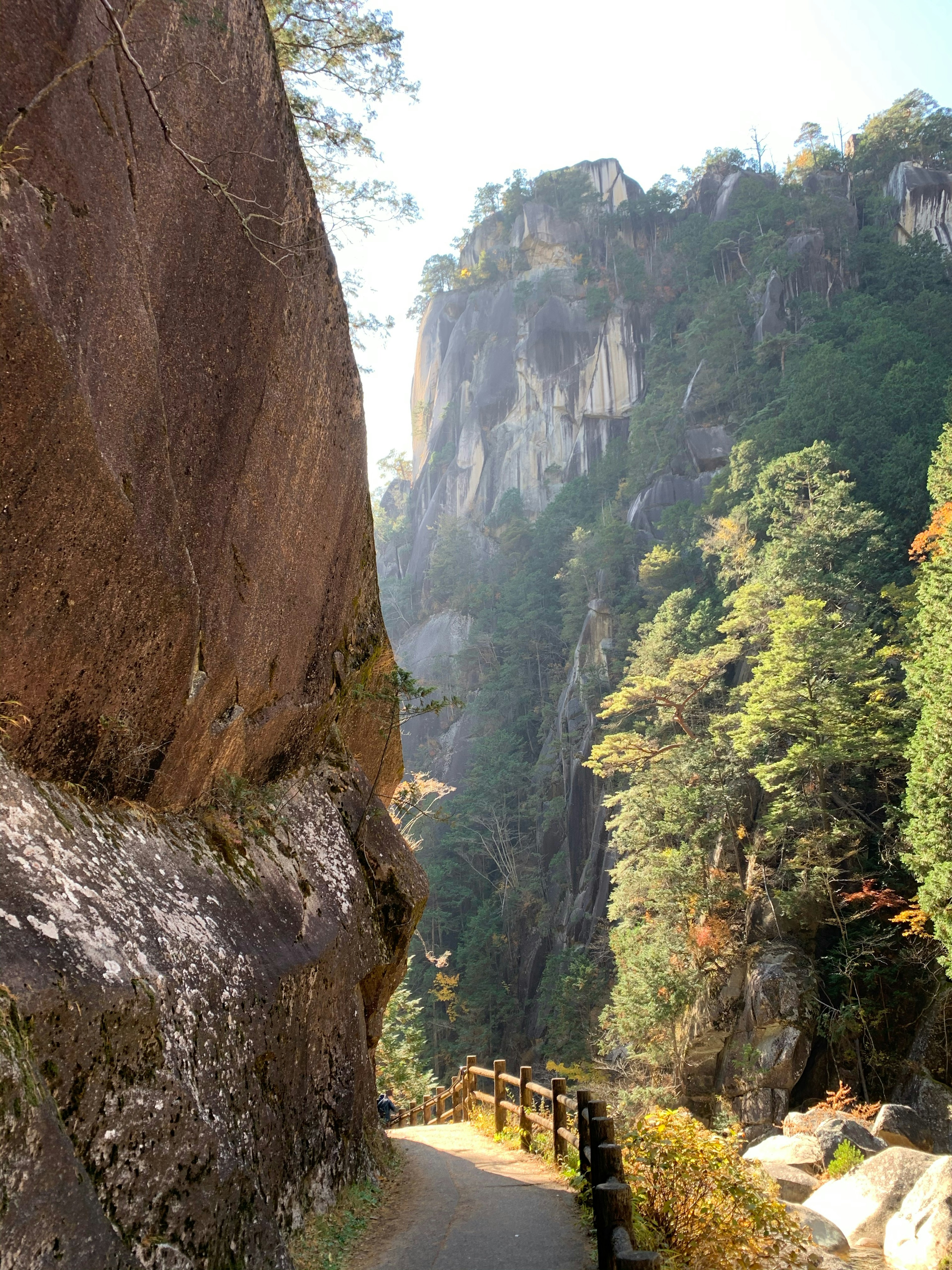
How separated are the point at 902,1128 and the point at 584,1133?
9879 millimetres

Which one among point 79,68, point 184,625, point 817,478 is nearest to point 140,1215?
point 184,625

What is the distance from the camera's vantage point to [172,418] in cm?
487

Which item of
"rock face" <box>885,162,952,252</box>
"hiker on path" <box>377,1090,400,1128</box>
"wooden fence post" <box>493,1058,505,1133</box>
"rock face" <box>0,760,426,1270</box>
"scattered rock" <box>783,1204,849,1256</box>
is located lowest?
"scattered rock" <box>783,1204,849,1256</box>

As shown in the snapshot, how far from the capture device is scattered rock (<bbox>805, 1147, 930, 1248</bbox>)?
30.2 feet

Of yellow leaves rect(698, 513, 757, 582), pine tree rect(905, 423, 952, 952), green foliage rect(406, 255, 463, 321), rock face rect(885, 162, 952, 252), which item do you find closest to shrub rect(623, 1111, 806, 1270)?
pine tree rect(905, 423, 952, 952)

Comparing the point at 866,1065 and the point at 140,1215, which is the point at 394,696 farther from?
the point at 866,1065

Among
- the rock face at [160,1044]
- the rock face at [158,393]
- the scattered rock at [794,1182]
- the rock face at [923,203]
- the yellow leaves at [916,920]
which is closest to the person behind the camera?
the rock face at [160,1044]

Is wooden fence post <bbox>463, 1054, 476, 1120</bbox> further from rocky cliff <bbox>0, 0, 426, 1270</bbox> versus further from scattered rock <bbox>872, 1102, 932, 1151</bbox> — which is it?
scattered rock <bbox>872, 1102, 932, 1151</bbox>

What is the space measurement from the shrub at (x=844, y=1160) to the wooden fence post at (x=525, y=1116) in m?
4.78

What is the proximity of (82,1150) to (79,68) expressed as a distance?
4654 millimetres

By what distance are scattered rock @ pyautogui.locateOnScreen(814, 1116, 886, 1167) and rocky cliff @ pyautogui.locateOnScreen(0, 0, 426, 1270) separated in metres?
7.65

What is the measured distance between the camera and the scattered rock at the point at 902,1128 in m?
12.8

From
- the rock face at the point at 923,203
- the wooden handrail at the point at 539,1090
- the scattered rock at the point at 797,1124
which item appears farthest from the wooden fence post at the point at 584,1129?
the rock face at the point at 923,203

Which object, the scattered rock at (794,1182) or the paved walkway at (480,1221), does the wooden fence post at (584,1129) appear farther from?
the scattered rock at (794,1182)
